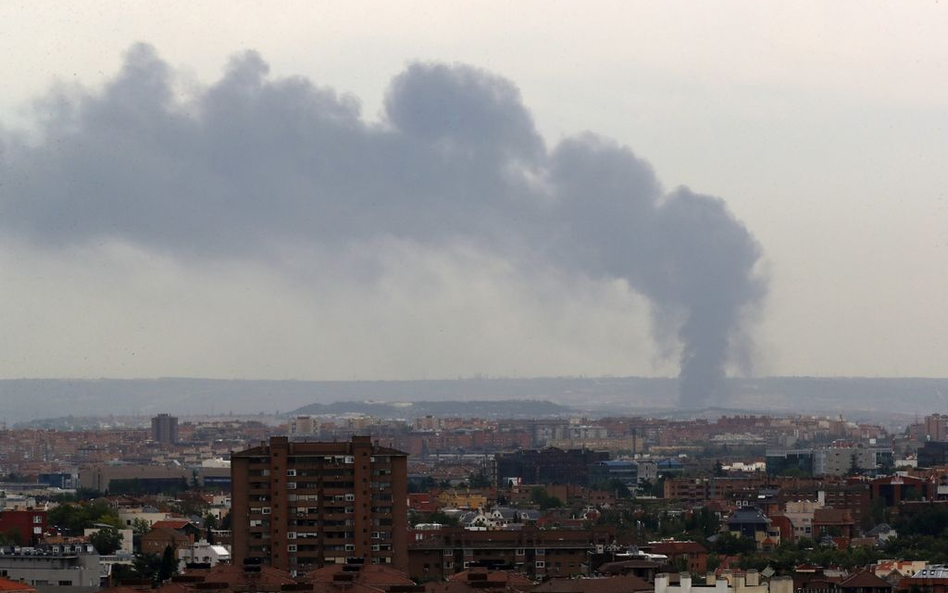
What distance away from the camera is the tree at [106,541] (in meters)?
73.3

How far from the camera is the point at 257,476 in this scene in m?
60.4

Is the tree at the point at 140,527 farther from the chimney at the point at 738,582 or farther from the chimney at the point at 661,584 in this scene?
the chimney at the point at 661,584

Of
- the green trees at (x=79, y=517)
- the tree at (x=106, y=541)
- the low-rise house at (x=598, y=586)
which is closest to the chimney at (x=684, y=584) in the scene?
the low-rise house at (x=598, y=586)

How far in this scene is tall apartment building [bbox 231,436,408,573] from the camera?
59281 mm

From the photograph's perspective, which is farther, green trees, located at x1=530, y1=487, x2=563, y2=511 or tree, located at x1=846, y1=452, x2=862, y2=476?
tree, located at x1=846, y1=452, x2=862, y2=476

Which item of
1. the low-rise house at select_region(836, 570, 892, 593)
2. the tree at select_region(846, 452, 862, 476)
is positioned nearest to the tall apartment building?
the low-rise house at select_region(836, 570, 892, 593)

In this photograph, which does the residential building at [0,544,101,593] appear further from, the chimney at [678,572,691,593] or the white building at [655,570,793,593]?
the chimney at [678,572,691,593]

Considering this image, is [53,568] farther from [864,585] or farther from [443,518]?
[443,518]

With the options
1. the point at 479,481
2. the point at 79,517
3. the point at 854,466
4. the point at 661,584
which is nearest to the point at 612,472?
the point at 854,466

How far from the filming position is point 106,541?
7475cm

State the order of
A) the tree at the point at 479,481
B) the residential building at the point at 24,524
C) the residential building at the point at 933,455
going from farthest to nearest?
1. the residential building at the point at 933,455
2. the tree at the point at 479,481
3. the residential building at the point at 24,524

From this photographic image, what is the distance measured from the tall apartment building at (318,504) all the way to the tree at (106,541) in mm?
12381

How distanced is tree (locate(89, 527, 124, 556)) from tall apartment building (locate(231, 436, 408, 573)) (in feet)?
40.6

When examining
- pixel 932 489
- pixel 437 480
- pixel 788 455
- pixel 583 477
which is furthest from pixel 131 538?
pixel 788 455
